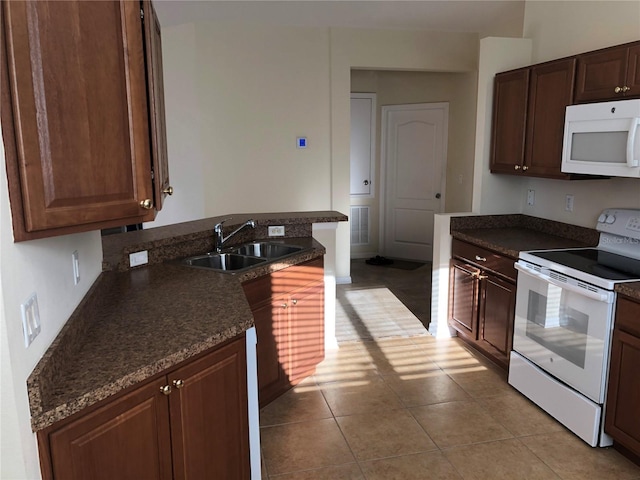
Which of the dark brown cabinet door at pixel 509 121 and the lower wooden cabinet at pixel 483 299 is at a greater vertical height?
the dark brown cabinet door at pixel 509 121

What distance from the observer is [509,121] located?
3785 millimetres

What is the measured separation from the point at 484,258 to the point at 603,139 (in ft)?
3.54

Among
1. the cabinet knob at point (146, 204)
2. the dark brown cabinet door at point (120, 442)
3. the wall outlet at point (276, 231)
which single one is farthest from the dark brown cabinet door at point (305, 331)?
the cabinet knob at point (146, 204)

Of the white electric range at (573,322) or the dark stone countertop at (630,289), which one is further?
the white electric range at (573,322)

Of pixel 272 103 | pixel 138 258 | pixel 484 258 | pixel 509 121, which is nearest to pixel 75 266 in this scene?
pixel 138 258

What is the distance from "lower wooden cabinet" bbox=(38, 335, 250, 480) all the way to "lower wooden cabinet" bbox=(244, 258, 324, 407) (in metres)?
0.84

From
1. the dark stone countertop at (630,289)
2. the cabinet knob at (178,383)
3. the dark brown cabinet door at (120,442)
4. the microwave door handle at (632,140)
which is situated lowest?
the dark brown cabinet door at (120,442)

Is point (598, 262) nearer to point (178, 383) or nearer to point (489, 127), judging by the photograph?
point (489, 127)

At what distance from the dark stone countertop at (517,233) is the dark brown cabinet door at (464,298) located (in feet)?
0.77

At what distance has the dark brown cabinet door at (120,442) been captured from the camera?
1351mm

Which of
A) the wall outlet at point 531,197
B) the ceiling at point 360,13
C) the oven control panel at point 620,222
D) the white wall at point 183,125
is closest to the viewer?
the oven control panel at point 620,222

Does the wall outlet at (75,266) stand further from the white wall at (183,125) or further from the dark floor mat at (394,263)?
the dark floor mat at (394,263)

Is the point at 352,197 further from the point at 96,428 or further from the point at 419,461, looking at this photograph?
the point at 96,428

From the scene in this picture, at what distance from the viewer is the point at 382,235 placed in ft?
23.7
